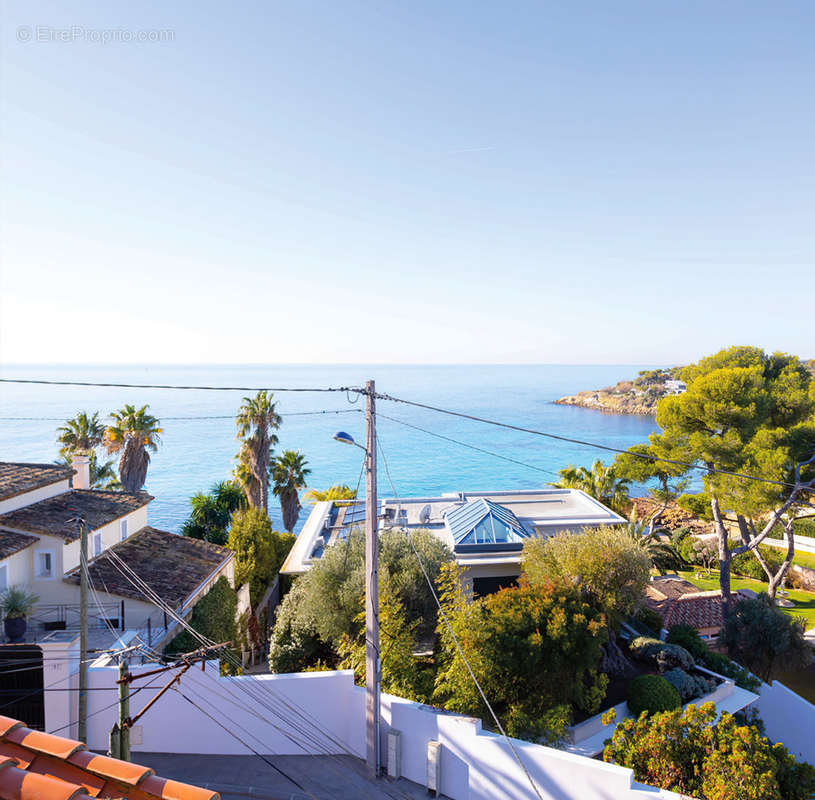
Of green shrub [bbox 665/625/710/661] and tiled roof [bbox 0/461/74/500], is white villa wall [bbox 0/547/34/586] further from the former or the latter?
green shrub [bbox 665/625/710/661]

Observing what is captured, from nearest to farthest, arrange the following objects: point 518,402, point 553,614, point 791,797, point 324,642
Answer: point 791,797 → point 553,614 → point 324,642 → point 518,402

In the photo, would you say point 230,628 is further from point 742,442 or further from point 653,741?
point 742,442

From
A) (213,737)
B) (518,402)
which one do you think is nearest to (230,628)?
(213,737)

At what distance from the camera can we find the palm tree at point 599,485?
1496 inches

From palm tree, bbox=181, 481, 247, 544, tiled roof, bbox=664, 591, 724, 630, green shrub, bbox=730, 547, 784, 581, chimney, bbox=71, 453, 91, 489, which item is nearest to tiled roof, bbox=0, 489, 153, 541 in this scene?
chimney, bbox=71, 453, 91, 489

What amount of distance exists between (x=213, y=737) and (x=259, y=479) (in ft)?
80.6

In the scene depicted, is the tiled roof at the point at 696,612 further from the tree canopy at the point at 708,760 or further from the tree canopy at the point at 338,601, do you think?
the tree canopy at the point at 708,760

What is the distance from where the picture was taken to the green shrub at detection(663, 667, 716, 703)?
562 inches

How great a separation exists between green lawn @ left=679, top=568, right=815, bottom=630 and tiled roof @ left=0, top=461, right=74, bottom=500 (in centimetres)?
2968

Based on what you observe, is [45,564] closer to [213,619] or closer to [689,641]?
[213,619]

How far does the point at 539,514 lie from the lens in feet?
87.4

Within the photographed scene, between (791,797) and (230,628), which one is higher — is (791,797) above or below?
above

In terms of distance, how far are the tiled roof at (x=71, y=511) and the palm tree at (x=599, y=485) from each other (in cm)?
2780

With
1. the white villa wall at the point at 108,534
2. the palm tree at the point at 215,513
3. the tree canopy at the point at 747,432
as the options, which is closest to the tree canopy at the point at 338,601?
the white villa wall at the point at 108,534
